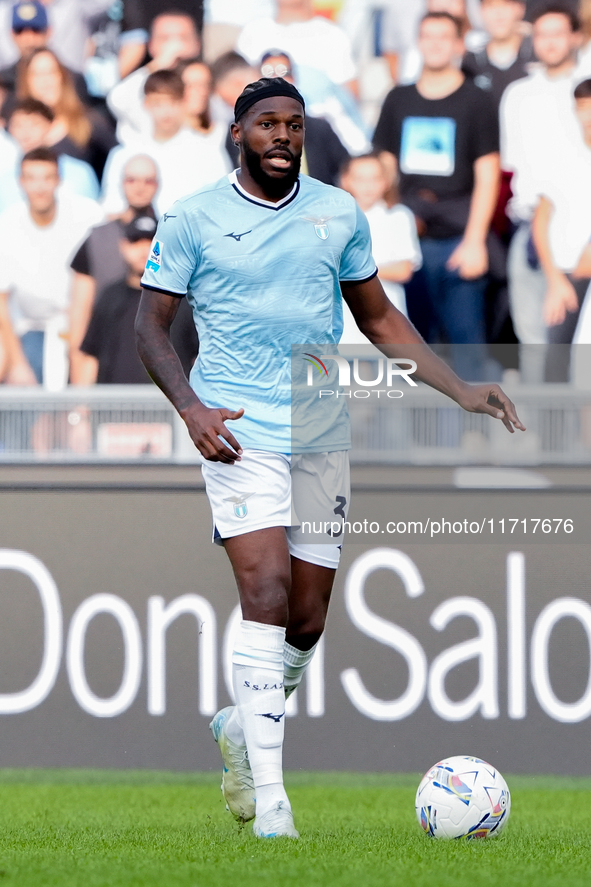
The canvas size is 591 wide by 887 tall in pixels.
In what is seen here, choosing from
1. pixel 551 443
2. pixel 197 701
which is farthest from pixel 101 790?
pixel 551 443

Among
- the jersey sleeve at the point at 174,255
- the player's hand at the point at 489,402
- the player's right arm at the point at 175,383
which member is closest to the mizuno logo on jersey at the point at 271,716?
the player's right arm at the point at 175,383

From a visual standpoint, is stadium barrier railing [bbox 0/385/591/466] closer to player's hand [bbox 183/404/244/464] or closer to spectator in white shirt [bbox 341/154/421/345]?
spectator in white shirt [bbox 341/154/421/345]

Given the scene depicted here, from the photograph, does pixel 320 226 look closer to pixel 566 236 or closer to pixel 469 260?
pixel 469 260

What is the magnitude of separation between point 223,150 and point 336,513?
3.79 m

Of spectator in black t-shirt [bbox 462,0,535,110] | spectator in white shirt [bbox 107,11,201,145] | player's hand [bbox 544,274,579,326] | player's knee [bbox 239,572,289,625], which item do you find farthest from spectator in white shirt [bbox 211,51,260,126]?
player's knee [bbox 239,572,289,625]

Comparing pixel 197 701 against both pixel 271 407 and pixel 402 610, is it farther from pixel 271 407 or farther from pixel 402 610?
pixel 271 407

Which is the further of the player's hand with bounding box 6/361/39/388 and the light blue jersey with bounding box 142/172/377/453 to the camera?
the player's hand with bounding box 6/361/39/388

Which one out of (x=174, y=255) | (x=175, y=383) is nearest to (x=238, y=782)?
(x=175, y=383)

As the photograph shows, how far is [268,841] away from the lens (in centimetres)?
352

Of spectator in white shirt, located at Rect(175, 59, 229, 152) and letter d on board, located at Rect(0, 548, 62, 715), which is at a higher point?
spectator in white shirt, located at Rect(175, 59, 229, 152)

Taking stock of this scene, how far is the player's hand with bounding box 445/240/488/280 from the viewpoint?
7031 millimetres

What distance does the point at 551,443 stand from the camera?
636 cm

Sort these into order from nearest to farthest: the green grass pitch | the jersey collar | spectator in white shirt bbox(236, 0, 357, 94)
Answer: the green grass pitch < the jersey collar < spectator in white shirt bbox(236, 0, 357, 94)

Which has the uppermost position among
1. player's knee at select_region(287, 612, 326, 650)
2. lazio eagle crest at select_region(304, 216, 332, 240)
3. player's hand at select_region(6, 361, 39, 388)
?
lazio eagle crest at select_region(304, 216, 332, 240)
